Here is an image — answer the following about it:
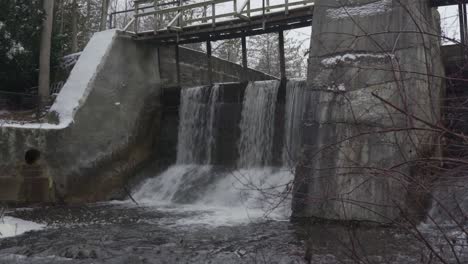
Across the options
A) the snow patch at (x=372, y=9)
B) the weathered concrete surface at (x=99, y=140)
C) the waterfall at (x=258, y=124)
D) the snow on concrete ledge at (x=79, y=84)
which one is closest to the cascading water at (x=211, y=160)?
the waterfall at (x=258, y=124)

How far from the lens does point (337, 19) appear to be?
10492mm

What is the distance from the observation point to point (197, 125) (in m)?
16.2

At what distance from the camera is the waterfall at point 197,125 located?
15.8m

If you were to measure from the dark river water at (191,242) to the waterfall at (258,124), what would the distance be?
13.0 ft

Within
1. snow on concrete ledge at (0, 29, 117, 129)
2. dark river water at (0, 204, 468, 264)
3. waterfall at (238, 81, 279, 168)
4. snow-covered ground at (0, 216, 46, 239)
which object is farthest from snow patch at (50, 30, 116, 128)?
waterfall at (238, 81, 279, 168)

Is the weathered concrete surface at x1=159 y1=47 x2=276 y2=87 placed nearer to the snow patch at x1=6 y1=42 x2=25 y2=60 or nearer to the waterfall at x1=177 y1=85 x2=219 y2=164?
Result: the waterfall at x1=177 y1=85 x2=219 y2=164

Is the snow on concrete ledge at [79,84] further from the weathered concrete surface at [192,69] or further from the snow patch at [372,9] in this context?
the snow patch at [372,9]

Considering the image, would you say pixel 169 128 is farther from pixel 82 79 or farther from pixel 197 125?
pixel 82 79

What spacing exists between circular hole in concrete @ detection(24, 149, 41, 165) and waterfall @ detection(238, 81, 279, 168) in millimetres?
5749

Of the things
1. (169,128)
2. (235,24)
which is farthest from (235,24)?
(169,128)

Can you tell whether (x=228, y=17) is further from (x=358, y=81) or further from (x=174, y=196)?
(x=358, y=81)

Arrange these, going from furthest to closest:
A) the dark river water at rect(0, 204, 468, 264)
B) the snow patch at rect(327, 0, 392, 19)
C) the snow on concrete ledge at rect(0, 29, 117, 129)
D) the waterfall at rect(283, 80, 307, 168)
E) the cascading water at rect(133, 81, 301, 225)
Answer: the snow on concrete ledge at rect(0, 29, 117, 129), the waterfall at rect(283, 80, 307, 168), the cascading water at rect(133, 81, 301, 225), the snow patch at rect(327, 0, 392, 19), the dark river water at rect(0, 204, 468, 264)

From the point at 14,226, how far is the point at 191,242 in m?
3.79

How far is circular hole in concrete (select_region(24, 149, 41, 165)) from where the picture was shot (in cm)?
1316
